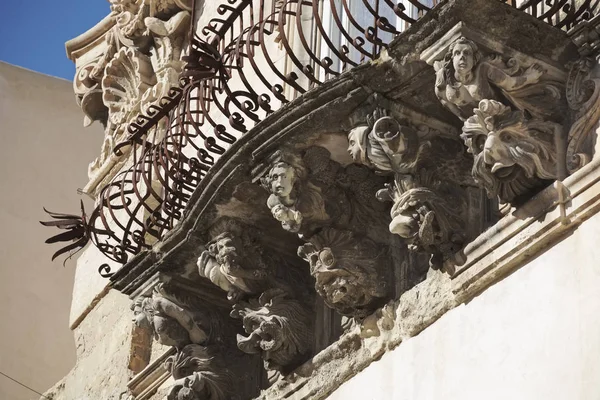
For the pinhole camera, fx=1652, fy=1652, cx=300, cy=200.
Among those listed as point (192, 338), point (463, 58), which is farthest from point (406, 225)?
point (192, 338)

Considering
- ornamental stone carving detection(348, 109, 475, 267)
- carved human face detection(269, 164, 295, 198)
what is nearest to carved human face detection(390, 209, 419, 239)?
ornamental stone carving detection(348, 109, 475, 267)

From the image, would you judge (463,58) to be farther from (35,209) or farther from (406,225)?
(35,209)

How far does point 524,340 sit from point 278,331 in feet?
4.76

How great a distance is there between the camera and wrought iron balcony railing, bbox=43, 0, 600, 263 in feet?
20.0

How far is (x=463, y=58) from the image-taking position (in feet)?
18.4

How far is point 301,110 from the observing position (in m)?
6.16

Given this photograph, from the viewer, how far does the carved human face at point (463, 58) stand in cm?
560

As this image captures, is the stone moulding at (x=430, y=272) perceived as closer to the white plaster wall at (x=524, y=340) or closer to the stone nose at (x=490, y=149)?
the white plaster wall at (x=524, y=340)

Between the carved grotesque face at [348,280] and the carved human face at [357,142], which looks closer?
the carved human face at [357,142]

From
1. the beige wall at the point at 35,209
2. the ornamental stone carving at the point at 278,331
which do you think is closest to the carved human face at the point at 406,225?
the ornamental stone carving at the point at 278,331

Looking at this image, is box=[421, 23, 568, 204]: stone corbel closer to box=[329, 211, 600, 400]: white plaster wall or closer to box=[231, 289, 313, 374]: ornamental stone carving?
box=[329, 211, 600, 400]: white plaster wall

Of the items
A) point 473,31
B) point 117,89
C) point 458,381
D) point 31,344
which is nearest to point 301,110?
point 473,31

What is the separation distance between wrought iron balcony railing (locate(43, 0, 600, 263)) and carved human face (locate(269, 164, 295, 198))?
0.24 metres

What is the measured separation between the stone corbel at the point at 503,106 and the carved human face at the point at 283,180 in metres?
0.78
